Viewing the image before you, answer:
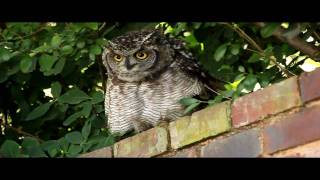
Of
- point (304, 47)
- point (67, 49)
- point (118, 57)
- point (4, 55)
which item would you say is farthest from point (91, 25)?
point (304, 47)

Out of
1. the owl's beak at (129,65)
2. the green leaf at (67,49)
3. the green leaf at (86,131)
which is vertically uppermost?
the green leaf at (67,49)

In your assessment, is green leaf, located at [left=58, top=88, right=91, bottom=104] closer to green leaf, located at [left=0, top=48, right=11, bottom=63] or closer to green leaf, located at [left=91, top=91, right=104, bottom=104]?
green leaf, located at [left=91, top=91, right=104, bottom=104]

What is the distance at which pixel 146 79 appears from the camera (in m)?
3.27

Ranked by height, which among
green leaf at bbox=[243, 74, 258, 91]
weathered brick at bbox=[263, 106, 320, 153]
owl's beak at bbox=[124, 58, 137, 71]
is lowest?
Result: weathered brick at bbox=[263, 106, 320, 153]

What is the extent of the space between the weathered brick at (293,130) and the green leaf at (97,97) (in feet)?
4.61

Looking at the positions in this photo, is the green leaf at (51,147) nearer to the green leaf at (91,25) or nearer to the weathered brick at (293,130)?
the green leaf at (91,25)

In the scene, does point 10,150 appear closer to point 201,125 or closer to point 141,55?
point 141,55

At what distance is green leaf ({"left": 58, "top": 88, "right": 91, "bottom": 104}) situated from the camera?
10.9 feet

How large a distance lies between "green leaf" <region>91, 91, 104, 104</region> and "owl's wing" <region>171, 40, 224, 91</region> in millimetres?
344

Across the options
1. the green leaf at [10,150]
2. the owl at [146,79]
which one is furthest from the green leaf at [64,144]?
the owl at [146,79]

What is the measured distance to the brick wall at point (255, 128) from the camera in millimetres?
1919

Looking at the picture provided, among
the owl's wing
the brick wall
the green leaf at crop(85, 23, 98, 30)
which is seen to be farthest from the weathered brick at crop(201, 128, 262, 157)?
the green leaf at crop(85, 23, 98, 30)
